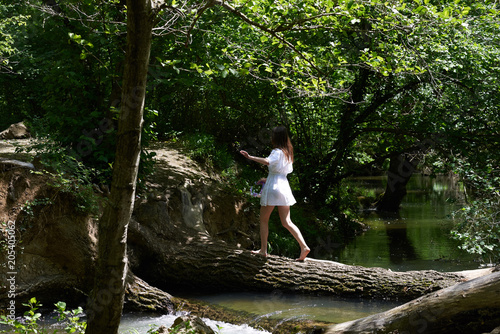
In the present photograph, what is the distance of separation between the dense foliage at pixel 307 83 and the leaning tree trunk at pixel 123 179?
1807mm

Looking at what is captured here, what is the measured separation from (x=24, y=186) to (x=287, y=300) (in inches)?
162

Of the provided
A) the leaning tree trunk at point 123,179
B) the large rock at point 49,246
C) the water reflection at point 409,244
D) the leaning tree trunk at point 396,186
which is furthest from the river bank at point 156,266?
the leaning tree trunk at point 396,186

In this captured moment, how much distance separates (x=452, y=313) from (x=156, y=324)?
3.52 metres

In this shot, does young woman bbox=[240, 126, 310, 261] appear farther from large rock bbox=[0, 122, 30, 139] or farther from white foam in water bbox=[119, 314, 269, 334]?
large rock bbox=[0, 122, 30, 139]

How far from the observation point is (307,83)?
7090 mm

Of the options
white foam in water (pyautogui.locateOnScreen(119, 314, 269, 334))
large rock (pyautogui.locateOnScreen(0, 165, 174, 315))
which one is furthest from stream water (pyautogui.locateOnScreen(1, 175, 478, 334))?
large rock (pyautogui.locateOnScreen(0, 165, 174, 315))

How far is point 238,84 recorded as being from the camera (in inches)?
497

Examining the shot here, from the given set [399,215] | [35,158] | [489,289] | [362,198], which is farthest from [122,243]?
[362,198]

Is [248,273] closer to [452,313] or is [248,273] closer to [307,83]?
[307,83]

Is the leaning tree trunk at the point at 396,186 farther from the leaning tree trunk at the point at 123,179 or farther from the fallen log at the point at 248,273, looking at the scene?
the leaning tree trunk at the point at 123,179

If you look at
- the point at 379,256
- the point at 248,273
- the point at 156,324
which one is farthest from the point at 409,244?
the point at 156,324

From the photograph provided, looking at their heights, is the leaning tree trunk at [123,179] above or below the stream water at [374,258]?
above

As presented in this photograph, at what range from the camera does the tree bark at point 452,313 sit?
4.61 meters

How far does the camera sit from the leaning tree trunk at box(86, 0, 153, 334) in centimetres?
347
